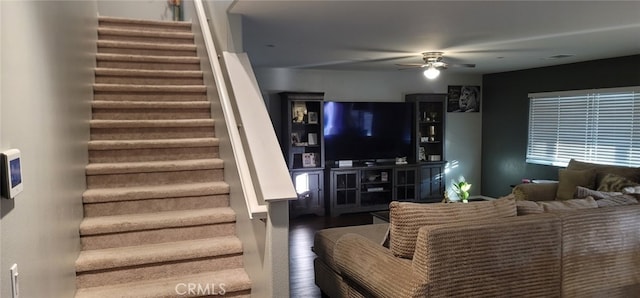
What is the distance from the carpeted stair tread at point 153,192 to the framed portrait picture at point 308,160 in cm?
354

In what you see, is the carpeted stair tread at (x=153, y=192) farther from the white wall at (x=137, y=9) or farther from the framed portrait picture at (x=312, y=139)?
the framed portrait picture at (x=312, y=139)

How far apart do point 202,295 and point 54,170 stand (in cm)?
103

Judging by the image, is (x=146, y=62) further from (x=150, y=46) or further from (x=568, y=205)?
(x=568, y=205)

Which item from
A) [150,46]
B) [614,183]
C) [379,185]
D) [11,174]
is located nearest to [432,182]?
[379,185]

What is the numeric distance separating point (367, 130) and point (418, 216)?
4.64 m

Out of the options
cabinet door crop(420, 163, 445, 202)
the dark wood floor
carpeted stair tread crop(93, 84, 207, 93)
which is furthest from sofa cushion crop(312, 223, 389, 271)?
cabinet door crop(420, 163, 445, 202)

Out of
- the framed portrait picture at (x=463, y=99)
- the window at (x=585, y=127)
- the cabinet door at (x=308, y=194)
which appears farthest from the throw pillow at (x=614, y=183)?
the cabinet door at (x=308, y=194)

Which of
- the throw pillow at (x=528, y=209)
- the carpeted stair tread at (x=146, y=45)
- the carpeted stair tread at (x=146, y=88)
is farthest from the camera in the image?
the carpeted stair tread at (x=146, y=45)

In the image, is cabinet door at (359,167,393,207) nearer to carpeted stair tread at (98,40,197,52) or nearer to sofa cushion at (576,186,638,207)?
carpeted stair tread at (98,40,197,52)

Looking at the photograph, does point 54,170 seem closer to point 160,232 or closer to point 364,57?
point 160,232

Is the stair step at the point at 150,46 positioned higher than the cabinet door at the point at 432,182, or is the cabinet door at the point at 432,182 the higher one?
the stair step at the point at 150,46

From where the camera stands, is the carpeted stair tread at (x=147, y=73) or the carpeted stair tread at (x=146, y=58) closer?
the carpeted stair tread at (x=147, y=73)

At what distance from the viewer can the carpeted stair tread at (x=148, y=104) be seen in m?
3.48

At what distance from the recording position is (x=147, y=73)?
389 cm
